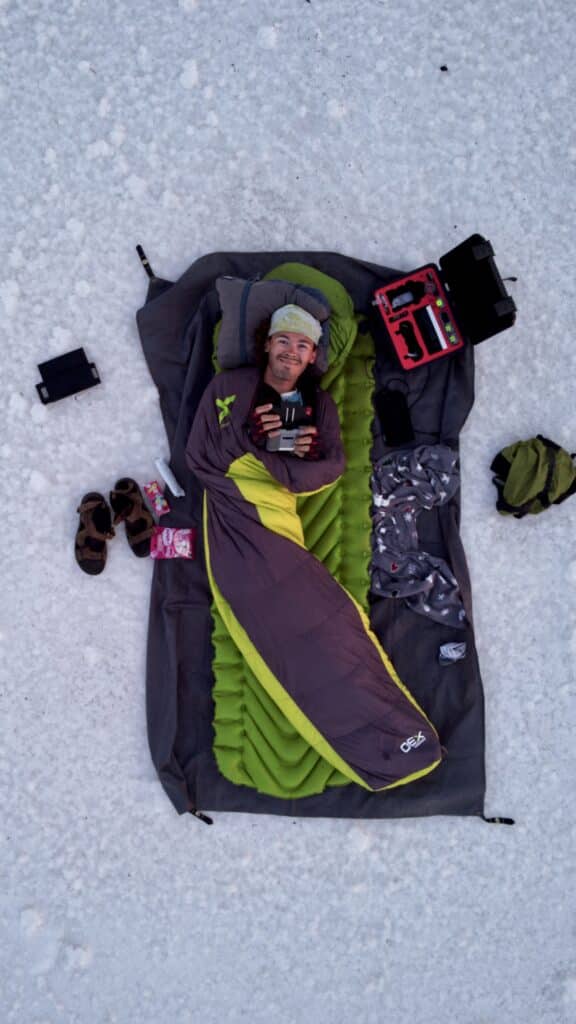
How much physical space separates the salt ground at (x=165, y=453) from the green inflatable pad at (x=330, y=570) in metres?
0.21

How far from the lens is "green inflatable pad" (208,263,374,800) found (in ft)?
7.00

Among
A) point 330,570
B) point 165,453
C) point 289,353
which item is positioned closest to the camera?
point 289,353

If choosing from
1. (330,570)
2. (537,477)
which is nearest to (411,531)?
(330,570)

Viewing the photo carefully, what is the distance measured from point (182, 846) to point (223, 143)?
203 centimetres

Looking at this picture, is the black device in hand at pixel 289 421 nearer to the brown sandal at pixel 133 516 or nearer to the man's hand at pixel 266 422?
the man's hand at pixel 266 422

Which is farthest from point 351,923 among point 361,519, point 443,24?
point 443,24

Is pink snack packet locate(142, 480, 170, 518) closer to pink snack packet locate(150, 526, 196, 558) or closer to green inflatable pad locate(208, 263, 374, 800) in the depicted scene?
pink snack packet locate(150, 526, 196, 558)

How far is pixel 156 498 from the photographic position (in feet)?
7.36

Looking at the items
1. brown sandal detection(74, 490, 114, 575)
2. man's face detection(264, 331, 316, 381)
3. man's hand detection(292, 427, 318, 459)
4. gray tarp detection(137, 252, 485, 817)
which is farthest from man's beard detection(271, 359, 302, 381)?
brown sandal detection(74, 490, 114, 575)

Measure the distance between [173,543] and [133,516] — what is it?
0.46ft

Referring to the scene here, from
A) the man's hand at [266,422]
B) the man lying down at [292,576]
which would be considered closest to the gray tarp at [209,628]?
the man lying down at [292,576]

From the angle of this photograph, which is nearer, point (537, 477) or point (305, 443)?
point (305, 443)

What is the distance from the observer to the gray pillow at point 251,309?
205 centimetres

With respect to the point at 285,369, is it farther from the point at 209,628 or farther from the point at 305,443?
the point at 209,628
